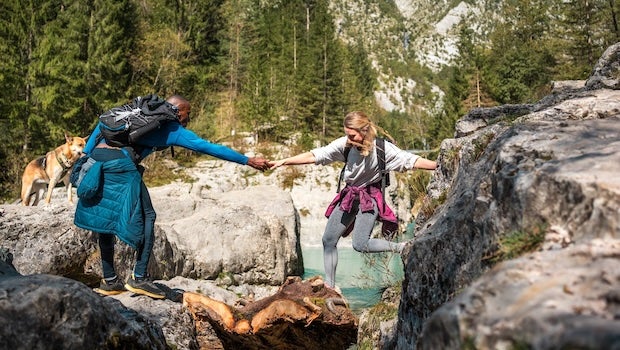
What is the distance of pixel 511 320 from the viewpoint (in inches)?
61.4

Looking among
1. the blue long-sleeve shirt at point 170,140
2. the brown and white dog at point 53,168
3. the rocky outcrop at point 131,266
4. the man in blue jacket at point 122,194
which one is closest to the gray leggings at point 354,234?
the man in blue jacket at point 122,194

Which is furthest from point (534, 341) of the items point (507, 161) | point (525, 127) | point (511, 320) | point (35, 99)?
point (35, 99)

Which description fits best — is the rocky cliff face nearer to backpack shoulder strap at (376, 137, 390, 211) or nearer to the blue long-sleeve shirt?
backpack shoulder strap at (376, 137, 390, 211)

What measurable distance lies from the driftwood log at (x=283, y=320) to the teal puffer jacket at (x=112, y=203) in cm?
144

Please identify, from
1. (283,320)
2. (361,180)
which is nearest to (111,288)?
(283,320)

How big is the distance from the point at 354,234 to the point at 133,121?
245 cm

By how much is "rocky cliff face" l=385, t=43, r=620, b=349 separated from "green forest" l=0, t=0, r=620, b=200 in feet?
60.5

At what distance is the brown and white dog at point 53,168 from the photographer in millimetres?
11594

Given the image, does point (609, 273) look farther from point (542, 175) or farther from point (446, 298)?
point (446, 298)

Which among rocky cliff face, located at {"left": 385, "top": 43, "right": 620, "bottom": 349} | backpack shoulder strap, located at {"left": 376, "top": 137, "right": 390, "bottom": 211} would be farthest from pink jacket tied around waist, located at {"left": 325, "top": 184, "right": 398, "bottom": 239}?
rocky cliff face, located at {"left": 385, "top": 43, "right": 620, "bottom": 349}

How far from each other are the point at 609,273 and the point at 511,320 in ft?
1.14

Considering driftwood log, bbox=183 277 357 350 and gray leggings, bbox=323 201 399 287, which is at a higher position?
gray leggings, bbox=323 201 399 287

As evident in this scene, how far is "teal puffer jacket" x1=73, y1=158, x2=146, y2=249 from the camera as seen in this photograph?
4785 mm

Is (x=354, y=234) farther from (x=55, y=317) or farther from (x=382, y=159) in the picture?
(x=55, y=317)
